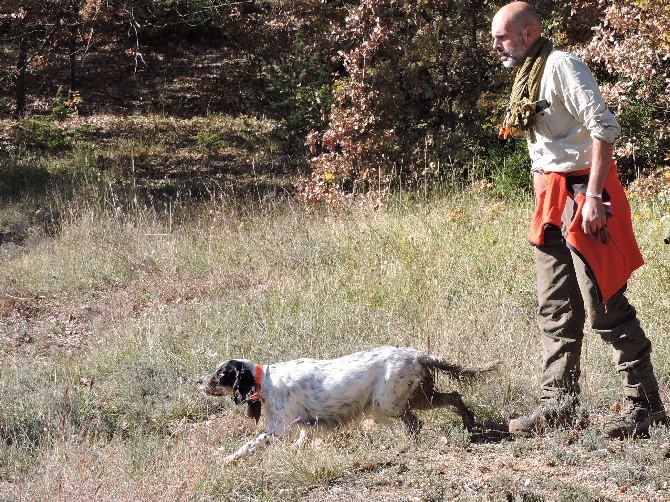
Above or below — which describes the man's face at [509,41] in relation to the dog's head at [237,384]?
above

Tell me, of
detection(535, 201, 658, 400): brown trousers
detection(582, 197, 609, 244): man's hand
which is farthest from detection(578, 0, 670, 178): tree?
detection(582, 197, 609, 244): man's hand

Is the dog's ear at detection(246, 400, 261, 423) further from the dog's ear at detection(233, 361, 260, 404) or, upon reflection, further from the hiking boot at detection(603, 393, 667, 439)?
the hiking boot at detection(603, 393, 667, 439)

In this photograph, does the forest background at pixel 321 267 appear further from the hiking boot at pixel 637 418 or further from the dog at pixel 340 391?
the dog at pixel 340 391

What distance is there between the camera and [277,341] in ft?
21.1

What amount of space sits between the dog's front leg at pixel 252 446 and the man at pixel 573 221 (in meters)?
1.38

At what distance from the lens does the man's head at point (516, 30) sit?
4.50 metres

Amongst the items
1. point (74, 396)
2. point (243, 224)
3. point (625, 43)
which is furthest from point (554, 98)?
point (243, 224)

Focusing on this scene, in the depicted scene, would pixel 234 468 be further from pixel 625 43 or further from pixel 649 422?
pixel 625 43

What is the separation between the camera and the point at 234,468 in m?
4.55

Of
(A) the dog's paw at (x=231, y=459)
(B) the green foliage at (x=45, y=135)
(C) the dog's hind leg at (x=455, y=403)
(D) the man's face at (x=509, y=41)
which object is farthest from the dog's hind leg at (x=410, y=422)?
(B) the green foliage at (x=45, y=135)

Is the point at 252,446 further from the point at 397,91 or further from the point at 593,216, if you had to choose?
the point at 397,91

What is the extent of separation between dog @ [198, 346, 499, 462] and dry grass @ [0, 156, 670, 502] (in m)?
0.15

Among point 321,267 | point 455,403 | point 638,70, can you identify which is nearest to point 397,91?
point 638,70

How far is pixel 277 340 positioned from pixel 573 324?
245 centimetres
